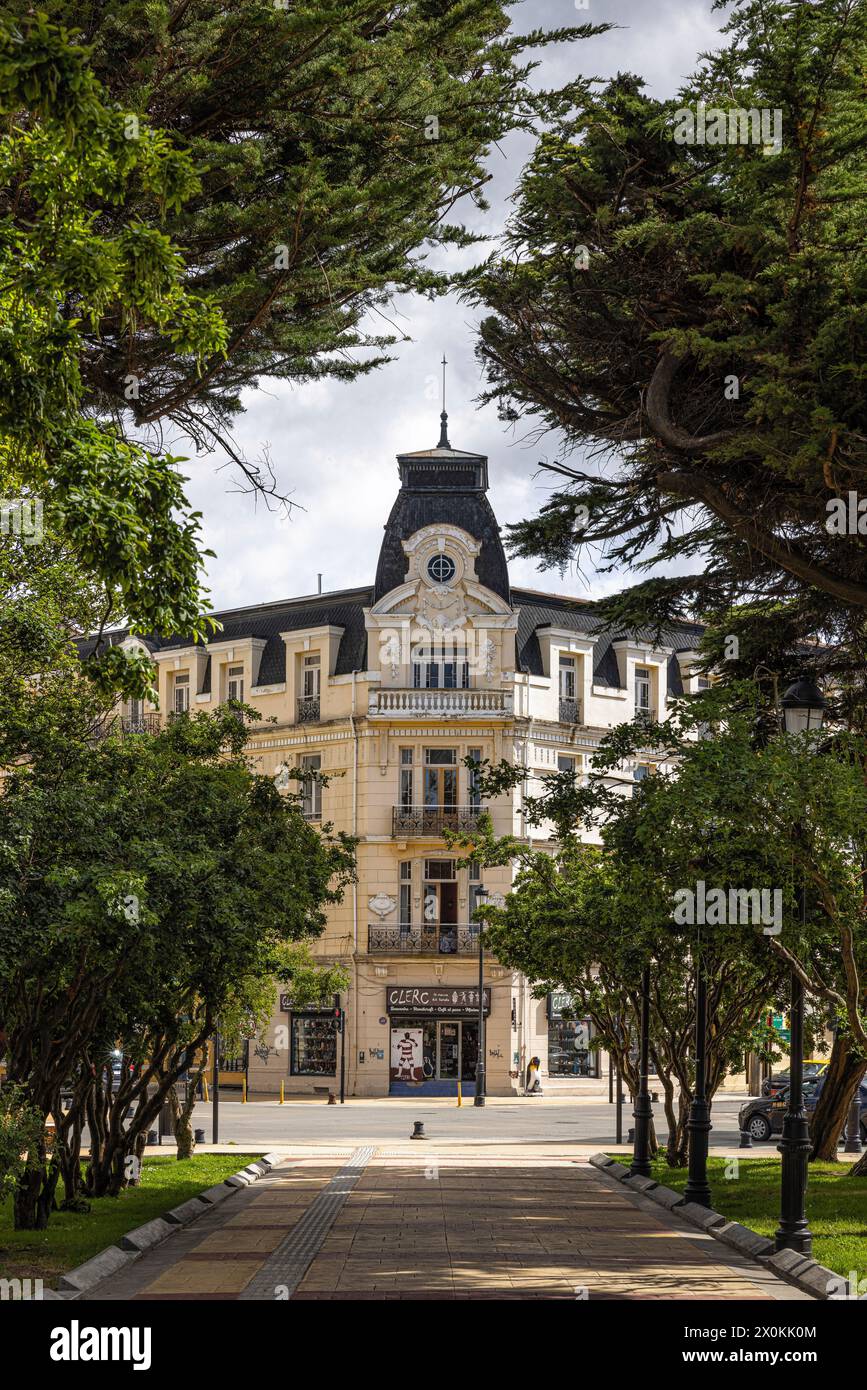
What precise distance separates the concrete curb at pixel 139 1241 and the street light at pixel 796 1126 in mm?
5528

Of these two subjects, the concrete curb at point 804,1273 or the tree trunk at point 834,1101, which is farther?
the tree trunk at point 834,1101

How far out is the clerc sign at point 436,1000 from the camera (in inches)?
1924

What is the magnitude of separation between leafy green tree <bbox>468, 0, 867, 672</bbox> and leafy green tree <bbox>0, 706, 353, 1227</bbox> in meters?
4.55

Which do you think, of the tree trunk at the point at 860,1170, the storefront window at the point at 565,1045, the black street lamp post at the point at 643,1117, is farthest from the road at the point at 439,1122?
the tree trunk at the point at 860,1170

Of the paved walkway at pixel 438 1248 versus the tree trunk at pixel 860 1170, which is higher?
the paved walkway at pixel 438 1248

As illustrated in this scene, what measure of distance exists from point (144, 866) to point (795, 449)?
6556 mm

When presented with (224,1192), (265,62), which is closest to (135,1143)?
(224,1192)

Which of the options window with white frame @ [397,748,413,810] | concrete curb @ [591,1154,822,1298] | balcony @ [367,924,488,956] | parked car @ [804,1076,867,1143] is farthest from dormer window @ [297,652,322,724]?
concrete curb @ [591,1154,822,1298]

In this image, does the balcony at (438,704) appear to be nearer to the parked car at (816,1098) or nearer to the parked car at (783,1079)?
the parked car at (783,1079)

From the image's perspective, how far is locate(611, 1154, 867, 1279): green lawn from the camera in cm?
1457

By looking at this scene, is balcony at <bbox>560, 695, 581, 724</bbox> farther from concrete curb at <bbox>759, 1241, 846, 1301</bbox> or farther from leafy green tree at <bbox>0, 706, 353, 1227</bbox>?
concrete curb at <bbox>759, 1241, 846, 1301</bbox>

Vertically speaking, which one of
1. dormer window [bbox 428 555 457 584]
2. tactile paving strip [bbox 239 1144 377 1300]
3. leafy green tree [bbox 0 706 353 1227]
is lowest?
tactile paving strip [bbox 239 1144 377 1300]

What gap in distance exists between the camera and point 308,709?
174ft

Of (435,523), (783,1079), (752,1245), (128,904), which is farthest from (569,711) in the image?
(128,904)
